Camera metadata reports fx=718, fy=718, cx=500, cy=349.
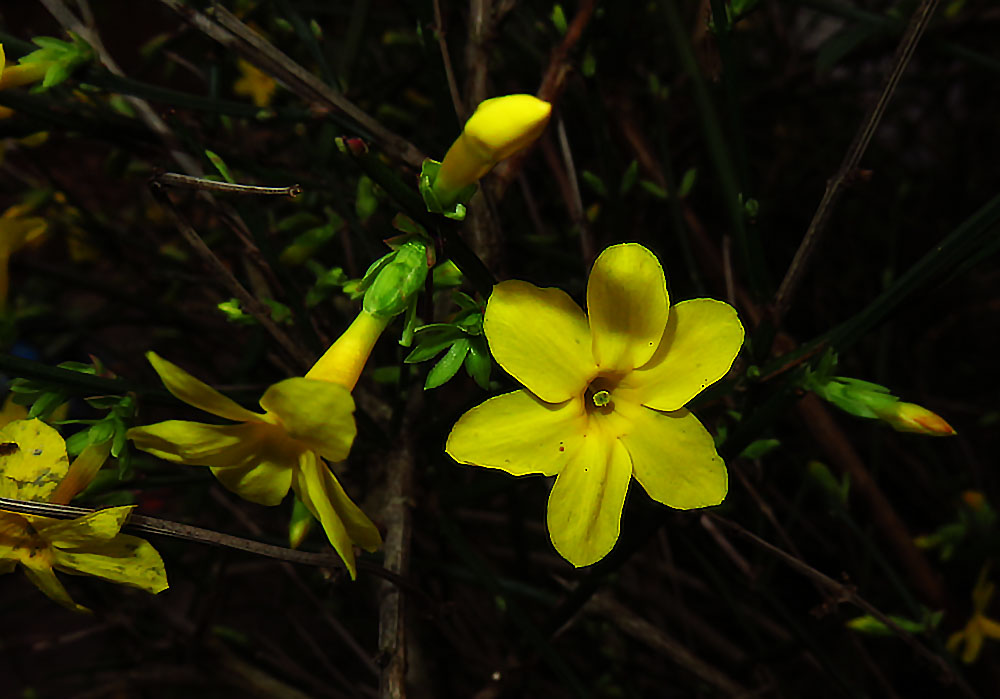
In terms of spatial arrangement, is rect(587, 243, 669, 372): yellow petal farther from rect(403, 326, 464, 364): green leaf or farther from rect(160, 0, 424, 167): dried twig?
rect(160, 0, 424, 167): dried twig

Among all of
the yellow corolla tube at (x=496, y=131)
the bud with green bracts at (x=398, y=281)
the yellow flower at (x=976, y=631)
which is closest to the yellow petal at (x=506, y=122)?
the yellow corolla tube at (x=496, y=131)

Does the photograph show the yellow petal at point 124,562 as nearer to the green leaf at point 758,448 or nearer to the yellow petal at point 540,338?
the yellow petal at point 540,338

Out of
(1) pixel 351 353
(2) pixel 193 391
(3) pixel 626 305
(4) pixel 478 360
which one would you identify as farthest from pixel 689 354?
(2) pixel 193 391

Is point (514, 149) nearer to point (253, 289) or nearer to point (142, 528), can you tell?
point (142, 528)

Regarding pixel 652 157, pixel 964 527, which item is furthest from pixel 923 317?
pixel 652 157

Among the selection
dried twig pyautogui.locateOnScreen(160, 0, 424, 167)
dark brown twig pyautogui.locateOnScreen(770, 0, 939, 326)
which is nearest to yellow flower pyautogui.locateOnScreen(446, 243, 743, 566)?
dark brown twig pyautogui.locateOnScreen(770, 0, 939, 326)

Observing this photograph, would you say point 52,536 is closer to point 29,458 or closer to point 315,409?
point 29,458
